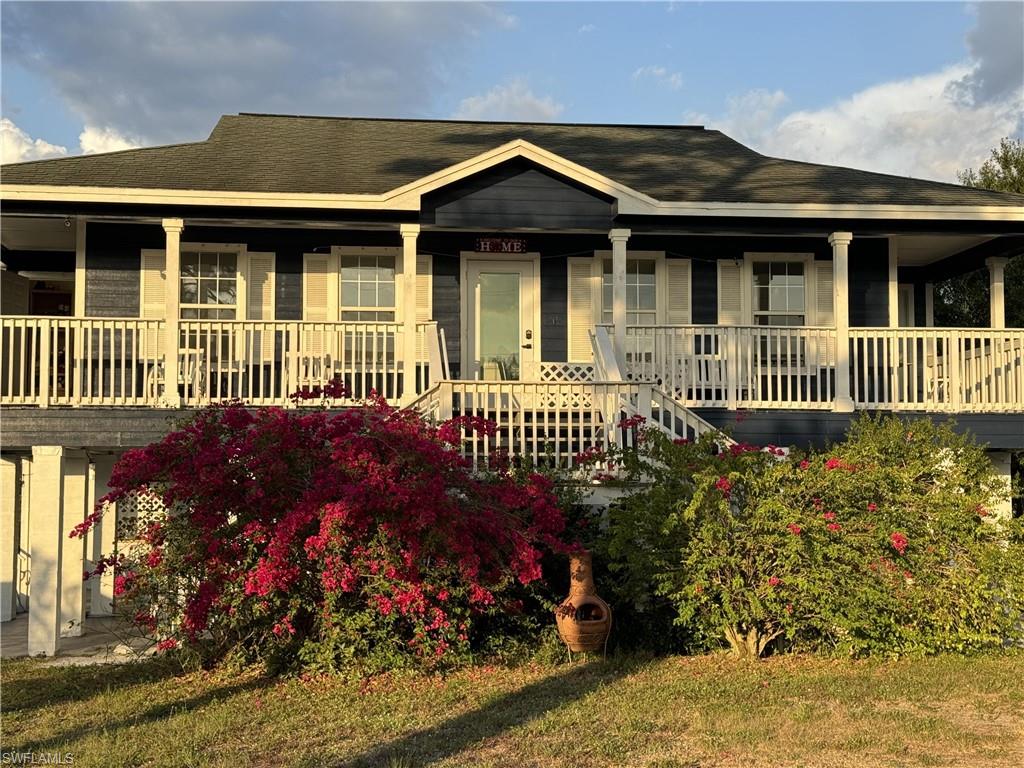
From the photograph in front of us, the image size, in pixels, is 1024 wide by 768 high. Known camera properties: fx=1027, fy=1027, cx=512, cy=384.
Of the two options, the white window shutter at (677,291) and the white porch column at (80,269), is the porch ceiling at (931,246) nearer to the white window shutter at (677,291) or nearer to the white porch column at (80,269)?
the white window shutter at (677,291)

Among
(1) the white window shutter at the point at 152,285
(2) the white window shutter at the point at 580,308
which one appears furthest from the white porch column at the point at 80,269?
(2) the white window shutter at the point at 580,308

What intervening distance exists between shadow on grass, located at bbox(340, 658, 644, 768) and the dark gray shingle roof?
6.50 m

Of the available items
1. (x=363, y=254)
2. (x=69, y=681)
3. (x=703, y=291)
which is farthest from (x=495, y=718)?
(x=703, y=291)

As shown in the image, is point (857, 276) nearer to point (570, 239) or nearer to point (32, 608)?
point (570, 239)

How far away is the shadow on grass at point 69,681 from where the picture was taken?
7898 millimetres

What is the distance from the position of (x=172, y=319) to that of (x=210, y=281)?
216 cm

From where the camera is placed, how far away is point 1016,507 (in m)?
16.7

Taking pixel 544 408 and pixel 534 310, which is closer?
pixel 544 408

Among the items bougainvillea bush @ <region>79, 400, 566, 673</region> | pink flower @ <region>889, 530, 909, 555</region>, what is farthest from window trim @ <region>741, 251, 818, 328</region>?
bougainvillea bush @ <region>79, 400, 566, 673</region>

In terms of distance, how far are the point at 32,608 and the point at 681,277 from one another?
8851mm

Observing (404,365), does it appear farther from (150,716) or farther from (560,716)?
(560,716)

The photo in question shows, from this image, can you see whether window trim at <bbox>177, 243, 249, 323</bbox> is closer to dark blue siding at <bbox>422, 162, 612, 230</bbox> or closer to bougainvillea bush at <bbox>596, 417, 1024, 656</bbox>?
dark blue siding at <bbox>422, 162, 612, 230</bbox>

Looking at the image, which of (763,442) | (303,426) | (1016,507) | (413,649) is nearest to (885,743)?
(413,649)

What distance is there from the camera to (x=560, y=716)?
6711mm
